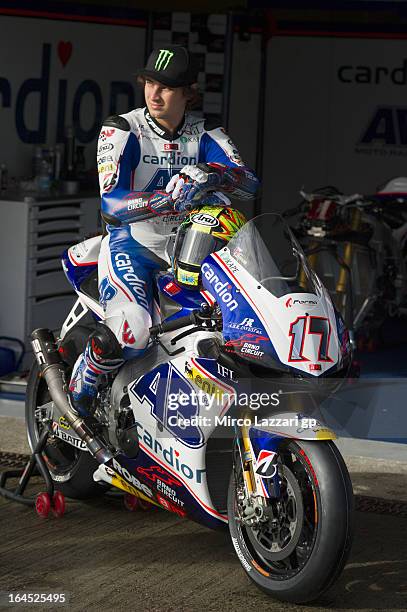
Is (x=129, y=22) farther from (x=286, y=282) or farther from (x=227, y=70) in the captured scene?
(x=286, y=282)

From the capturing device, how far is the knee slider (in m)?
4.45

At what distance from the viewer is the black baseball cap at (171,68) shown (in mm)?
4672

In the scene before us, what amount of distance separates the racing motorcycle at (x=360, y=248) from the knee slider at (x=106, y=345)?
3.42 m

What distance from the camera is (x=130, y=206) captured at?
453cm

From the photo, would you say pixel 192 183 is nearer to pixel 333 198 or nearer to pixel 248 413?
pixel 248 413

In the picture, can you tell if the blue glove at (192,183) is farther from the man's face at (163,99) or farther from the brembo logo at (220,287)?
the man's face at (163,99)

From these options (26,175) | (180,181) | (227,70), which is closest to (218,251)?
(180,181)

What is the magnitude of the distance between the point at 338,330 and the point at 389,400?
3319 millimetres

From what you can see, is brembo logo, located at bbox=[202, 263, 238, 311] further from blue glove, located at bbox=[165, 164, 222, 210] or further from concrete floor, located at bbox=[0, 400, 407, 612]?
concrete floor, located at bbox=[0, 400, 407, 612]

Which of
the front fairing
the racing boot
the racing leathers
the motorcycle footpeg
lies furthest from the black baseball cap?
the motorcycle footpeg

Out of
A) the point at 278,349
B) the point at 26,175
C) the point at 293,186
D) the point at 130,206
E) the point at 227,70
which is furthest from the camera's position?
the point at 293,186

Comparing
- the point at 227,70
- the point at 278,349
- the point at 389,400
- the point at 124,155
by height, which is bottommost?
the point at 389,400

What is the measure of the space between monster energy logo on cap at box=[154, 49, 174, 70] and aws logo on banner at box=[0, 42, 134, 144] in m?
4.20

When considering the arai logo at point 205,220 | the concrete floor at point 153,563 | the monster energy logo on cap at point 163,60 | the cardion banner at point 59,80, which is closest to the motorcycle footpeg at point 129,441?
the concrete floor at point 153,563
